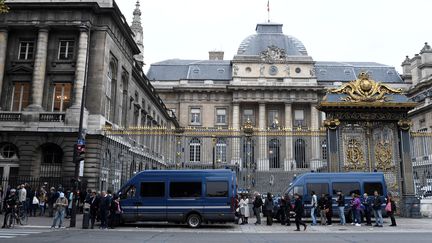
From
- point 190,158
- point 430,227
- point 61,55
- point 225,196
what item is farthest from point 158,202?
point 190,158

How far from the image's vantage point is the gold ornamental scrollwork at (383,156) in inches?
879

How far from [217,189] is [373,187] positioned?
7931mm

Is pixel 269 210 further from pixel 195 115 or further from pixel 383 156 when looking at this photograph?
pixel 195 115

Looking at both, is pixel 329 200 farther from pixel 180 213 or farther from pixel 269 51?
pixel 269 51

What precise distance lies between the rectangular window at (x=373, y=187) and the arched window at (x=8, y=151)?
2040 cm

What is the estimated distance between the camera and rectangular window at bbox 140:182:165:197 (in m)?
18.2

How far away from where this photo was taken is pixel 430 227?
1797cm

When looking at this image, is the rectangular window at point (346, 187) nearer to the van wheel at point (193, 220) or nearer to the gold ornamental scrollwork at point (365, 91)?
the gold ornamental scrollwork at point (365, 91)

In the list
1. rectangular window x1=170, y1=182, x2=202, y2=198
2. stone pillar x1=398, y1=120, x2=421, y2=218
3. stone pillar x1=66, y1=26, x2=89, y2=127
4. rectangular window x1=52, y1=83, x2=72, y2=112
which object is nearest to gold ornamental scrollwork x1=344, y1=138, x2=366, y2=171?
stone pillar x1=398, y1=120, x2=421, y2=218

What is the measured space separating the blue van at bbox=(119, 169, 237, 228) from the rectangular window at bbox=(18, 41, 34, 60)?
15.1m

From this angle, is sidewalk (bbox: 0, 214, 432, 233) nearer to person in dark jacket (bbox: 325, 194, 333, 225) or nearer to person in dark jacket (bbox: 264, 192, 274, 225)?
person in dark jacket (bbox: 325, 194, 333, 225)

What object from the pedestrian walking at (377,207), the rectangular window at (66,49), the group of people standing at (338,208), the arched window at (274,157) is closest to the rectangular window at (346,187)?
the group of people standing at (338,208)

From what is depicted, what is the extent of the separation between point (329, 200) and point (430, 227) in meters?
4.22

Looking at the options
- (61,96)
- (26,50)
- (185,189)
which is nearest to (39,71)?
(61,96)
